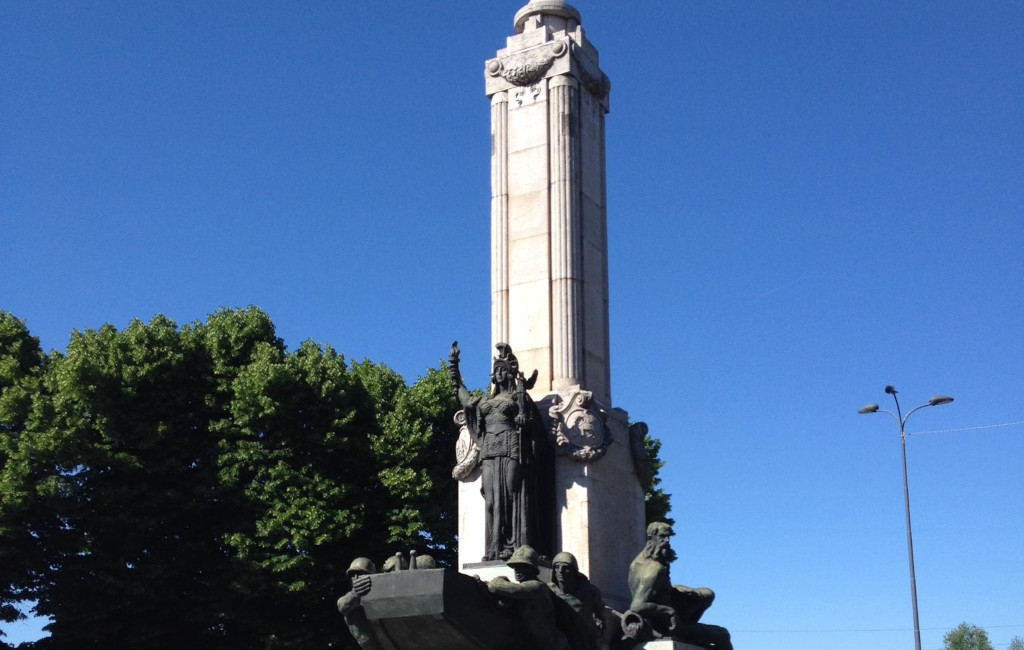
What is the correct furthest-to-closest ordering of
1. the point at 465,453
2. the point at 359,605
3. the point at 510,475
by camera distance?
1. the point at 465,453
2. the point at 510,475
3. the point at 359,605

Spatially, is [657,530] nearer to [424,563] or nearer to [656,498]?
[424,563]

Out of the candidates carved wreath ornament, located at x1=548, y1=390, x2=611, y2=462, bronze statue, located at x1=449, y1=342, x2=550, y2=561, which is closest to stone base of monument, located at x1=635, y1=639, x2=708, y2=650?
bronze statue, located at x1=449, y1=342, x2=550, y2=561

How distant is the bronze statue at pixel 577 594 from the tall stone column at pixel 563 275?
2530 millimetres

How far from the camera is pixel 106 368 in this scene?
31578mm

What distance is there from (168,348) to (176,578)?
573cm

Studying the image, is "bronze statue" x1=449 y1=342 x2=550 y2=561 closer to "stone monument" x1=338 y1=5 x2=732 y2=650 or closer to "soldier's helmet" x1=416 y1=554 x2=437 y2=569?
"stone monument" x1=338 y1=5 x2=732 y2=650

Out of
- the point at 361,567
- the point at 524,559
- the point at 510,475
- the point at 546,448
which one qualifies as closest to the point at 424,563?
the point at 361,567

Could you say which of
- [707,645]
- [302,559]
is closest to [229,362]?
[302,559]

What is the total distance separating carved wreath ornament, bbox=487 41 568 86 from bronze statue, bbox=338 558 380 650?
30.8ft

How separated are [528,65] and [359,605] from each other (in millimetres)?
9950

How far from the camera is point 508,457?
709 inches

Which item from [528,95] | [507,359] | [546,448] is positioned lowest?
[546,448]

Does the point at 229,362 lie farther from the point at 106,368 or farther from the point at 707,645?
the point at 707,645

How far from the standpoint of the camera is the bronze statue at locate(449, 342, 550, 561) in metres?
17.9
